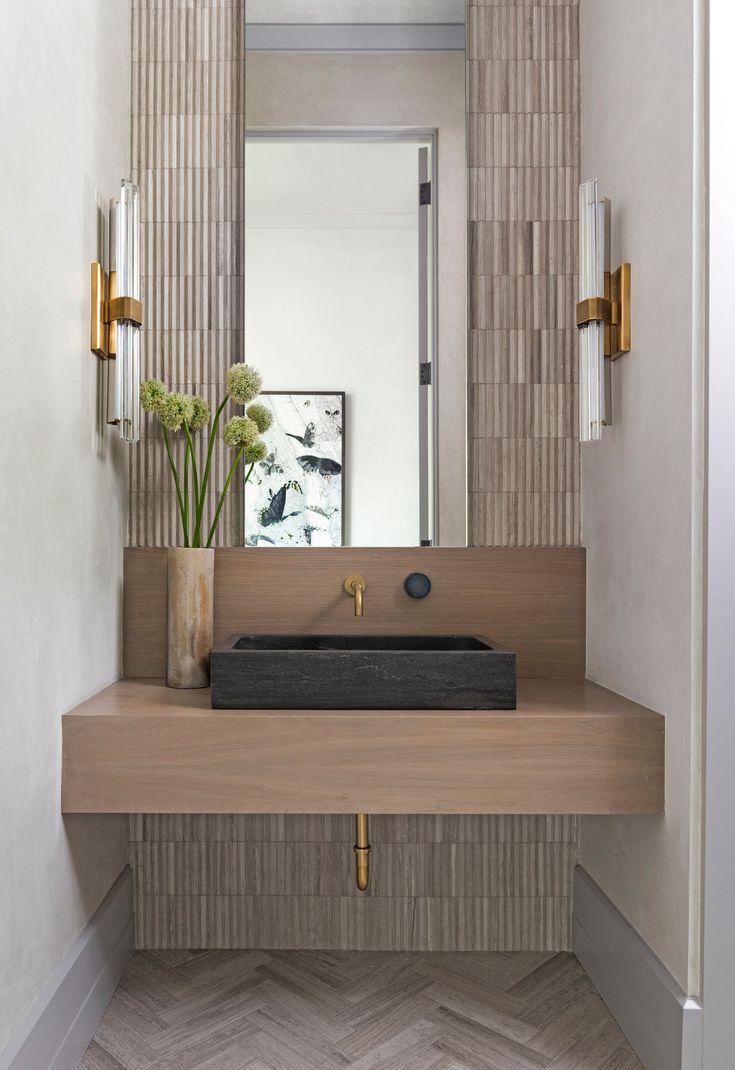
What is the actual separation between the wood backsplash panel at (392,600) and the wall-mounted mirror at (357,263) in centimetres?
7

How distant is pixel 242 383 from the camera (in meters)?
1.77

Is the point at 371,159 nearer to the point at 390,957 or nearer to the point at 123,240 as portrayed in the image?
the point at 123,240

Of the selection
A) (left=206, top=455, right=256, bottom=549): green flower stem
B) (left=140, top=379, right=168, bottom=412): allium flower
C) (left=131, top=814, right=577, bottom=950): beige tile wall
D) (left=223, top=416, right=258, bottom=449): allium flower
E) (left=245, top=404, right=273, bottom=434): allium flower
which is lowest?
(left=131, top=814, right=577, bottom=950): beige tile wall

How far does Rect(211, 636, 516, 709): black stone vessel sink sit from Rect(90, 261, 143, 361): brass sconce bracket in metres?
0.66

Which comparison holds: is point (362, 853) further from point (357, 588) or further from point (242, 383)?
point (242, 383)

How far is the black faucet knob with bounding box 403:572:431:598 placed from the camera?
1.86m

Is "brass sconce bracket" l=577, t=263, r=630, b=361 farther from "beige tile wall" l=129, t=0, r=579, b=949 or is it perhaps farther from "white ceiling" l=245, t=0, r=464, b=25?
"white ceiling" l=245, t=0, r=464, b=25

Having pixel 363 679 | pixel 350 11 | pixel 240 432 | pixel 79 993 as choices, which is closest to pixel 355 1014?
pixel 79 993

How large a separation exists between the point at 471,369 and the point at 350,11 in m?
0.87

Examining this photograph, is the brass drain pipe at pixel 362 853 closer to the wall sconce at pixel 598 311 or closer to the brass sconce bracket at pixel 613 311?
the wall sconce at pixel 598 311

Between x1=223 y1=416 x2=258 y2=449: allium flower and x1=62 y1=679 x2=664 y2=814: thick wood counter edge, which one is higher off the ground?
x1=223 y1=416 x2=258 y2=449: allium flower

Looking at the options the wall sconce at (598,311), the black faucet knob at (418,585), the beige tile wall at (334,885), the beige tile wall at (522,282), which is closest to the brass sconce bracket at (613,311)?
the wall sconce at (598,311)

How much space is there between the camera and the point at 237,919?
6.45 feet

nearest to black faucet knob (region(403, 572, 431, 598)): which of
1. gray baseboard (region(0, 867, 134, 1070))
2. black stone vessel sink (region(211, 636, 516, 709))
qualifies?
black stone vessel sink (region(211, 636, 516, 709))
